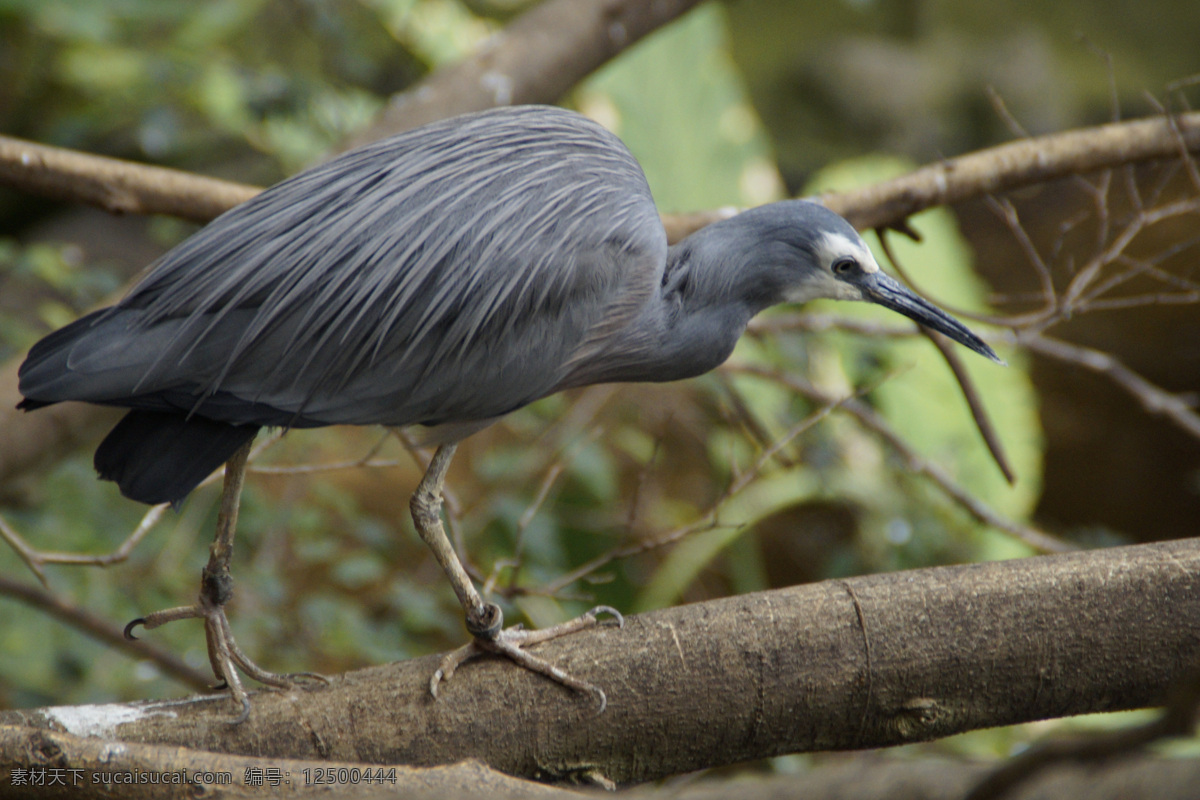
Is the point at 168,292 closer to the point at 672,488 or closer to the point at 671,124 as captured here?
the point at 671,124

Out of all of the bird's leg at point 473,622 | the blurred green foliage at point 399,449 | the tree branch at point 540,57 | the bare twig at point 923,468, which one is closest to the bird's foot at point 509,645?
the bird's leg at point 473,622

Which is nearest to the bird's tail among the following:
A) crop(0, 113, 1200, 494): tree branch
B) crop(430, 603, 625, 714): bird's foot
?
crop(430, 603, 625, 714): bird's foot

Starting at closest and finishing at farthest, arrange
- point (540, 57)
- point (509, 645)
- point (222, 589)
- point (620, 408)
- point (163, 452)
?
point (163, 452)
point (509, 645)
point (222, 589)
point (540, 57)
point (620, 408)

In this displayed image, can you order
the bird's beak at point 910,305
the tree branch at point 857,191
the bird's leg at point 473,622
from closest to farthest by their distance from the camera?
1. the bird's leg at point 473,622
2. the bird's beak at point 910,305
3. the tree branch at point 857,191

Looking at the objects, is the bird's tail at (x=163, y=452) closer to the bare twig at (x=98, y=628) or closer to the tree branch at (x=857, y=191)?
the bare twig at (x=98, y=628)

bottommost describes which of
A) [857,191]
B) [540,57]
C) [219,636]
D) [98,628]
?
[98,628]

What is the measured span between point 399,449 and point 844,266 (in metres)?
3.05

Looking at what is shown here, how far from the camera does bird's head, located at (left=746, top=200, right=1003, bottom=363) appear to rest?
5.15 ft

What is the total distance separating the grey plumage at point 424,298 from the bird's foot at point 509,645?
0.32 m

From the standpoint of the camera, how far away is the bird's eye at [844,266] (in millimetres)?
1567

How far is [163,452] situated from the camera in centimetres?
139

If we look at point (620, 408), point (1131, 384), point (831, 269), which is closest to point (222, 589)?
point (831, 269)

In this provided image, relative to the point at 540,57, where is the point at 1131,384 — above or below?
below

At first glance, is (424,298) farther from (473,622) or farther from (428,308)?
(473,622)
